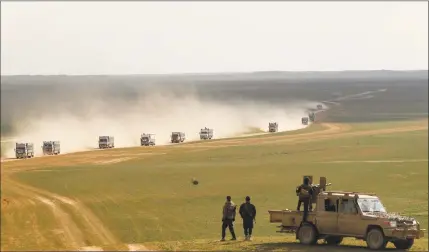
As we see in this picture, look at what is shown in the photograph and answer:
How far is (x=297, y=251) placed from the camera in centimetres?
2548

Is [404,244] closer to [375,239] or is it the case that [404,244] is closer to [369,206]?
[375,239]

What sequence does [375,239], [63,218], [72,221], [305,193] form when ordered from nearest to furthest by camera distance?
1. [375,239]
2. [305,193]
3. [72,221]
4. [63,218]

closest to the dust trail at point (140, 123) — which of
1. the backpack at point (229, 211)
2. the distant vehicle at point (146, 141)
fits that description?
the distant vehicle at point (146, 141)

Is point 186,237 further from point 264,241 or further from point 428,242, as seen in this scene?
point 428,242

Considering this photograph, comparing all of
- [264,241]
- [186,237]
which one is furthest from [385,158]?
[264,241]

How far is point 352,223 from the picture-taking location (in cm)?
2558

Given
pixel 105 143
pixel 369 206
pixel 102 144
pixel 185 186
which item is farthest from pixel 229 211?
pixel 105 143

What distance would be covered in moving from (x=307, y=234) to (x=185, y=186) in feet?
81.6

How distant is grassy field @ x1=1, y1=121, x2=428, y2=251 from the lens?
3656 cm

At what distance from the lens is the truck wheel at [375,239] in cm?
2498

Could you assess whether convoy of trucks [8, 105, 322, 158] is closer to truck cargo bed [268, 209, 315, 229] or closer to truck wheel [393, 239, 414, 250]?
truck cargo bed [268, 209, 315, 229]

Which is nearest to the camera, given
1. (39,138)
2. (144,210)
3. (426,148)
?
(144,210)

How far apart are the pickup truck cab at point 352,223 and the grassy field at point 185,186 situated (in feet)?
2.19

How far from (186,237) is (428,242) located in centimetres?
1127
